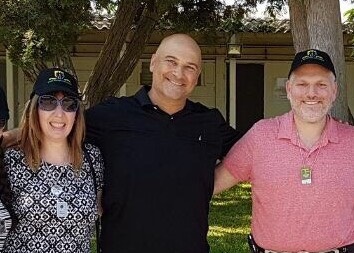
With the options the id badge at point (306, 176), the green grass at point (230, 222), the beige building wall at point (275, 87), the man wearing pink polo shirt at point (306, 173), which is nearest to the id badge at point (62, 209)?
the man wearing pink polo shirt at point (306, 173)

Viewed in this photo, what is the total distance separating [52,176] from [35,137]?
213mm

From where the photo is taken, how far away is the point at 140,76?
15.5 metres

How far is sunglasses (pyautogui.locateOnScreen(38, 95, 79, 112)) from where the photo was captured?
343 cm

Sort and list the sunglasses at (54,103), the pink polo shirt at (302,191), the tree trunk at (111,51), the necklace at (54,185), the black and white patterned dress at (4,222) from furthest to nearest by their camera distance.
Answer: the tree trunk at (111,51) → the pink polo shirt at (302,191) → the sunglasses at (54,103) → the necklace at (54,185) → the black and white patterned dress at (4,222)

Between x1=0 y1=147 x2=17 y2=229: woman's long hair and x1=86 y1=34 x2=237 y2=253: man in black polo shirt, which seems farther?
x1=86 y1=34 x2=237 y2=253: man in black polo shirt

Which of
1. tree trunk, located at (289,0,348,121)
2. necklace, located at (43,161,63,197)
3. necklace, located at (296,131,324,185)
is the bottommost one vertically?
necklace, located at (43,161,63,197)

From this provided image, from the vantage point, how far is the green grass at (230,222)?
7.48 m

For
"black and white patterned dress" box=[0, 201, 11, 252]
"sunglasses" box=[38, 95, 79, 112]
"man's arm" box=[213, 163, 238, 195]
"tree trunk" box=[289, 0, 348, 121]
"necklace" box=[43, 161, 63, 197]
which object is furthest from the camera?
"tree trunk" box=[289, 0, 348, 121]

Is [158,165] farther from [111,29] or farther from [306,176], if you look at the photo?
→ [111,29]

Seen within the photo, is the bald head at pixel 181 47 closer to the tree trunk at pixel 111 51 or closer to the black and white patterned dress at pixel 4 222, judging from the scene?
the black and white patterned dress at pixel 4 222

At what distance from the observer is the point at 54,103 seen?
11.3 ft

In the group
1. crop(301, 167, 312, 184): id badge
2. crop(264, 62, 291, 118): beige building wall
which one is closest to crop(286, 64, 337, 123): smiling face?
crop(301, 167, 312, 184): id badge

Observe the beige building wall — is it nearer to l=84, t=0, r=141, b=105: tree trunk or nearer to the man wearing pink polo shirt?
l=84, t=0, r=141, b=105: tree trunk

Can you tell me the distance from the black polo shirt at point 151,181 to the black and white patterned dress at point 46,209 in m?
0.36
